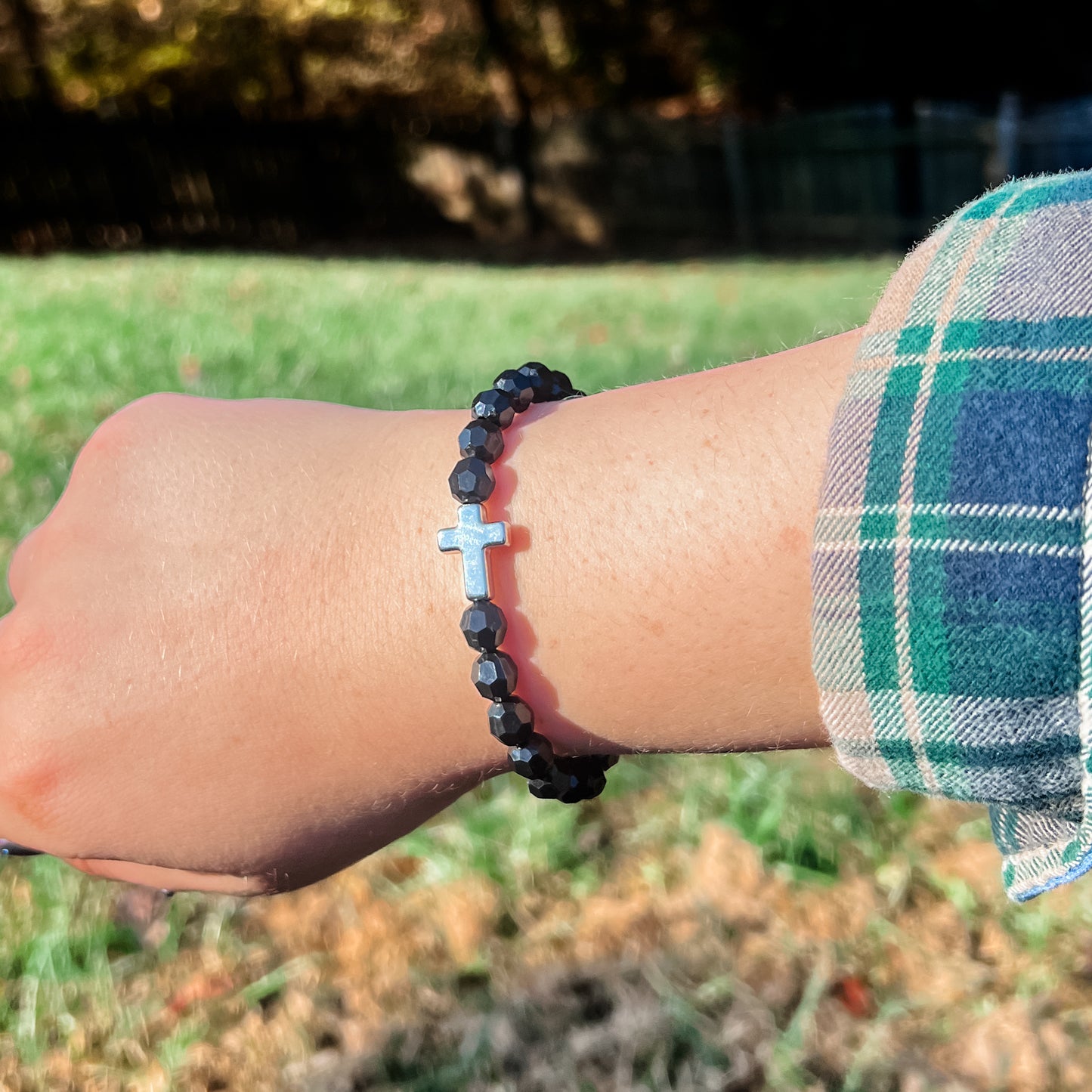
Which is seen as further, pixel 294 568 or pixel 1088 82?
pixel 1088 82

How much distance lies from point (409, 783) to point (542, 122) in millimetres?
16232

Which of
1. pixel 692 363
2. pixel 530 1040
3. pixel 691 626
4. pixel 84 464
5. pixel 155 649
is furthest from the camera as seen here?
pixel 692 363

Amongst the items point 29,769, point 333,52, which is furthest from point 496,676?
point 333,52

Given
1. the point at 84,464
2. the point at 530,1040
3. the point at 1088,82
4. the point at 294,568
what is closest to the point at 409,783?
the point at 294,568

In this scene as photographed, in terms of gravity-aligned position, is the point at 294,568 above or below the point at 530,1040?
above

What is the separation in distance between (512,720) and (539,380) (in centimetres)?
37

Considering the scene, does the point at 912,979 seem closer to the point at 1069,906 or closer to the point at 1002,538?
the point at 1069,906

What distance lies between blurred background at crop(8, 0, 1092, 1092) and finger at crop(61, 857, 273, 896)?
1.71 ft

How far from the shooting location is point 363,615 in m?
0.98

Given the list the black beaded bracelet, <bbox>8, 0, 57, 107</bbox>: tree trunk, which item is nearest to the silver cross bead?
the black beaded bracelet

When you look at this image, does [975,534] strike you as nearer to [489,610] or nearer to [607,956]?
[489,610]

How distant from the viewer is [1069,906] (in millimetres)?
1729

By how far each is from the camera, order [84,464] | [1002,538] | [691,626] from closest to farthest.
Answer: [1002,538], [691,626], [84,464]

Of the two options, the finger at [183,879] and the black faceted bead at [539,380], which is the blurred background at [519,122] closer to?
the black faceted bead at [539,380]
